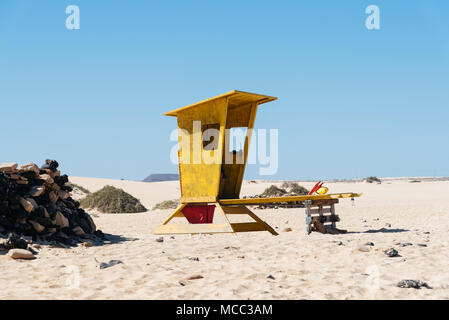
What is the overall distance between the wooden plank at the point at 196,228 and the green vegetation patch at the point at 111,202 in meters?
12.2

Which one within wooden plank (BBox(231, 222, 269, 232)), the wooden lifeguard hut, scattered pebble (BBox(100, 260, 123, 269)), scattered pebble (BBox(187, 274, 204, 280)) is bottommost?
wooden plank (BBox(231, 222, 269, 232))

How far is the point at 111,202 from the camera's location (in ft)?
74.4

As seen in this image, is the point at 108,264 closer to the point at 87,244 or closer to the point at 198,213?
the point at 87,244

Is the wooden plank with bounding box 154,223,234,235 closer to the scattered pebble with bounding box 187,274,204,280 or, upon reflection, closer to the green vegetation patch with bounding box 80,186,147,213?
the scattered pebble with bounding box 187,274,204,280

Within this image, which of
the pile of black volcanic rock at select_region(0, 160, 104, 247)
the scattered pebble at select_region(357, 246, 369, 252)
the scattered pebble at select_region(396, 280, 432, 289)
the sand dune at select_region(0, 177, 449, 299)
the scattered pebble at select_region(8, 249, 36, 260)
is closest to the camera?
the sand dune at select_region(0, 177, 449, 299)

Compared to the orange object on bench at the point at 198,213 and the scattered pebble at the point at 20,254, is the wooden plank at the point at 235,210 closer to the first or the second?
the orange object on bench at the point at 198,213

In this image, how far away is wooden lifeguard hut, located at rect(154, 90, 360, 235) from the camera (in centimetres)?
993

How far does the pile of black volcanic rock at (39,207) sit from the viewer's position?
30.0ft

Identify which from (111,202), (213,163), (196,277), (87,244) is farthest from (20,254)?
(111,202)

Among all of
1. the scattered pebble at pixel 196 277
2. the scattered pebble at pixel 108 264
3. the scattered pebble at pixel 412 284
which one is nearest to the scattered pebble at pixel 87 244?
the scattered pebble at pixel 108 264

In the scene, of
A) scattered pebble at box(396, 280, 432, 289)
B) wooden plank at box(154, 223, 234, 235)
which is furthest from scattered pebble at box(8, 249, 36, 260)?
scattered pebble at box(396, 280, 432, 289)

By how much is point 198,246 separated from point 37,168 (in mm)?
4404

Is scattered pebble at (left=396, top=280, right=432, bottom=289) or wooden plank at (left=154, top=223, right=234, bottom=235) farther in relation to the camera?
wooden plank at (left=154, top=223, right=234, bottom=235)
